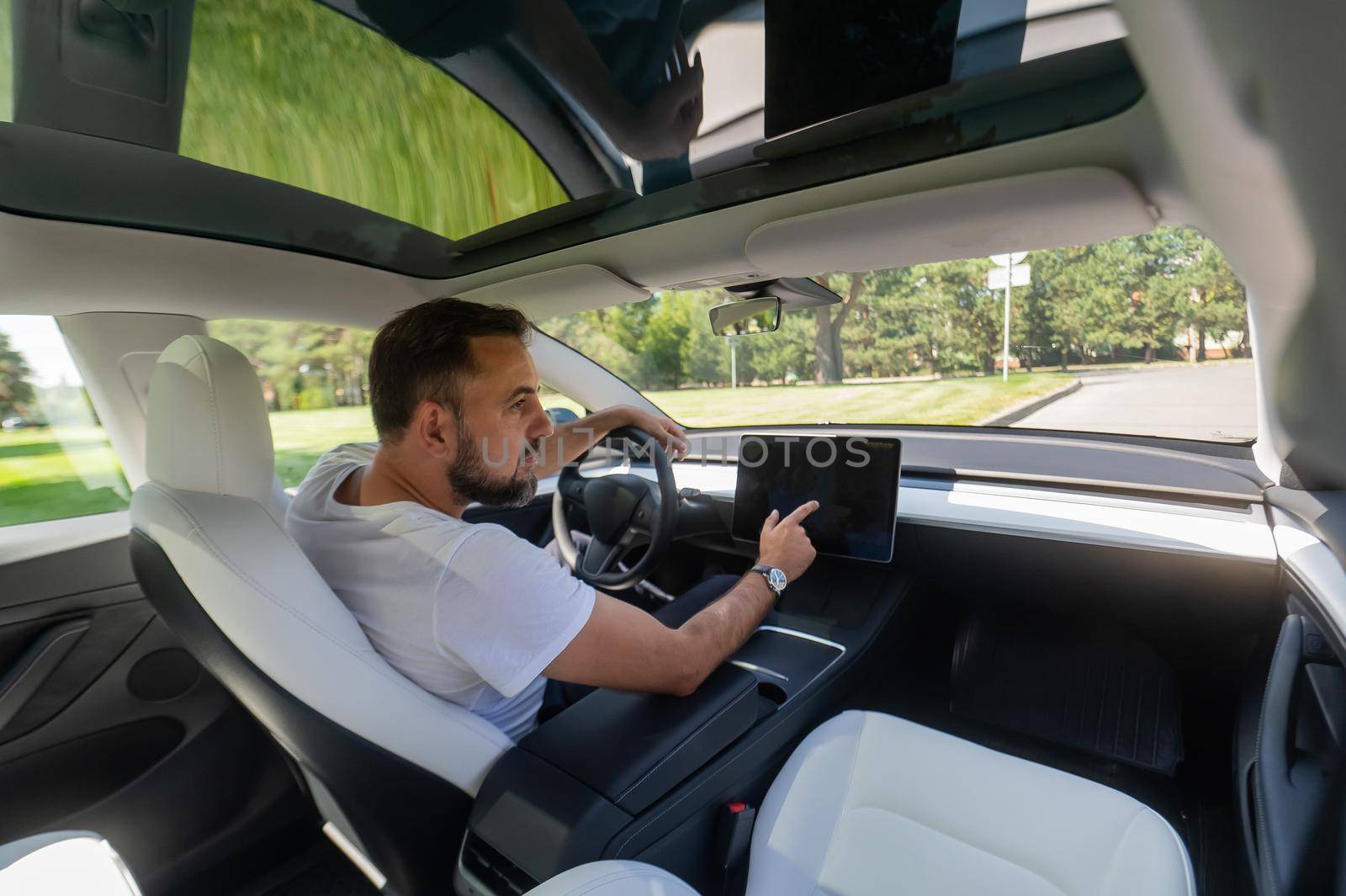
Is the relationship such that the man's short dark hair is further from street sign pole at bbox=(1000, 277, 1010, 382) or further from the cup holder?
street sign pole at bbox=(1000, 277, 1010, 382)

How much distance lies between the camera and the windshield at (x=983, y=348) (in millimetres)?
1934

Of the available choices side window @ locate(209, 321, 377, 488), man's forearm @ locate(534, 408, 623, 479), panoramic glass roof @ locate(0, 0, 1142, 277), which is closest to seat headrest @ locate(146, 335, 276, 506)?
panoramic glass roof @ locate(0, 0, 1142, 277)

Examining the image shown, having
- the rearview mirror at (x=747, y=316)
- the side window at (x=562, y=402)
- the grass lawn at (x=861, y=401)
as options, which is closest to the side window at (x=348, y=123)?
the rearview mirror at (x=747, y=316)

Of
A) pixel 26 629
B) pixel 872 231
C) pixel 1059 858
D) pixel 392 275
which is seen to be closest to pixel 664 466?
pixel 872 231

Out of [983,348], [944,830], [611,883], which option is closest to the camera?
[611,883]

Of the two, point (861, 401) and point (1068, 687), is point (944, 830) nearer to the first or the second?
point (1068, 687)

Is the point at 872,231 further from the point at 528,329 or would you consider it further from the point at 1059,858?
the point at 1059,858

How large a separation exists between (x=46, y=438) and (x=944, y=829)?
9.80 feet

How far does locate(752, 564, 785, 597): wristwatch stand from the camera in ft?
6.06

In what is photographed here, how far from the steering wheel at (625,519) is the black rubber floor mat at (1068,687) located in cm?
129

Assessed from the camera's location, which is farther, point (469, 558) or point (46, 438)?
point (46, 438)

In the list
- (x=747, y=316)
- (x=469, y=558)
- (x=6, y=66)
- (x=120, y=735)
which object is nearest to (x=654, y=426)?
(x=747, y=316)

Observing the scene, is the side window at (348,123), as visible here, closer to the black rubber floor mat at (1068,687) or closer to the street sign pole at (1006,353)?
the street sign pole at (1006,353)

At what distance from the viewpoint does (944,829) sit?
1.39 meters
